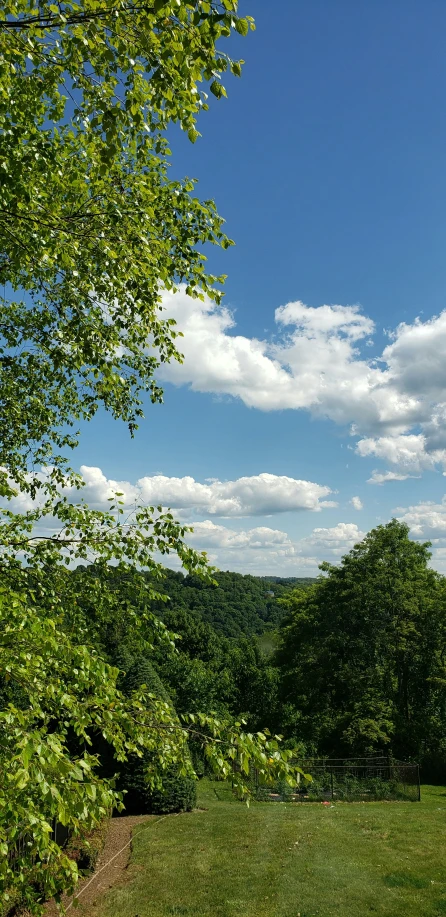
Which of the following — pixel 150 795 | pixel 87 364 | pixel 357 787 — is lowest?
pixel 357 787

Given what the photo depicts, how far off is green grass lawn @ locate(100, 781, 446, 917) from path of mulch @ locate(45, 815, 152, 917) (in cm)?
29

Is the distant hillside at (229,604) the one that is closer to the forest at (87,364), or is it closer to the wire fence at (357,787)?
the wire fence at (357,787)

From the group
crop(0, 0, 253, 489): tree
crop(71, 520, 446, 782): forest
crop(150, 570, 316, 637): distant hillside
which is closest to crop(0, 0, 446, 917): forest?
crop(0, 0, 253, 489): tree

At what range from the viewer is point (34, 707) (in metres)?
3.88

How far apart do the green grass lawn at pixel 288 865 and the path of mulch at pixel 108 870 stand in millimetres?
286

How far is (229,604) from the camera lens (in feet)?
342

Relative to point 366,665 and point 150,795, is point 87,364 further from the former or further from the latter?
point 366,665

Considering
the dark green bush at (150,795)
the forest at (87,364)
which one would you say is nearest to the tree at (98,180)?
the forest at (87,364)

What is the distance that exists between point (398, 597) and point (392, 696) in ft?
17.1

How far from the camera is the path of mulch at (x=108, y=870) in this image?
10.1m

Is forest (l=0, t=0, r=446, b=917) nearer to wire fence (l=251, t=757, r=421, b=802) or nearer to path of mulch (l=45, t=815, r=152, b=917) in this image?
path of mulch (l=45, t=815, r=152, b=917)

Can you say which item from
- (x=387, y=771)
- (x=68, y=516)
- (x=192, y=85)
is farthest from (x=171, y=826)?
(x=192, y=85)

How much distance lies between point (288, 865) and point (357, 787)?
10228 mm

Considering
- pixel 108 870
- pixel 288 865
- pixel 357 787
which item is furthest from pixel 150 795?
pixel 357 787
